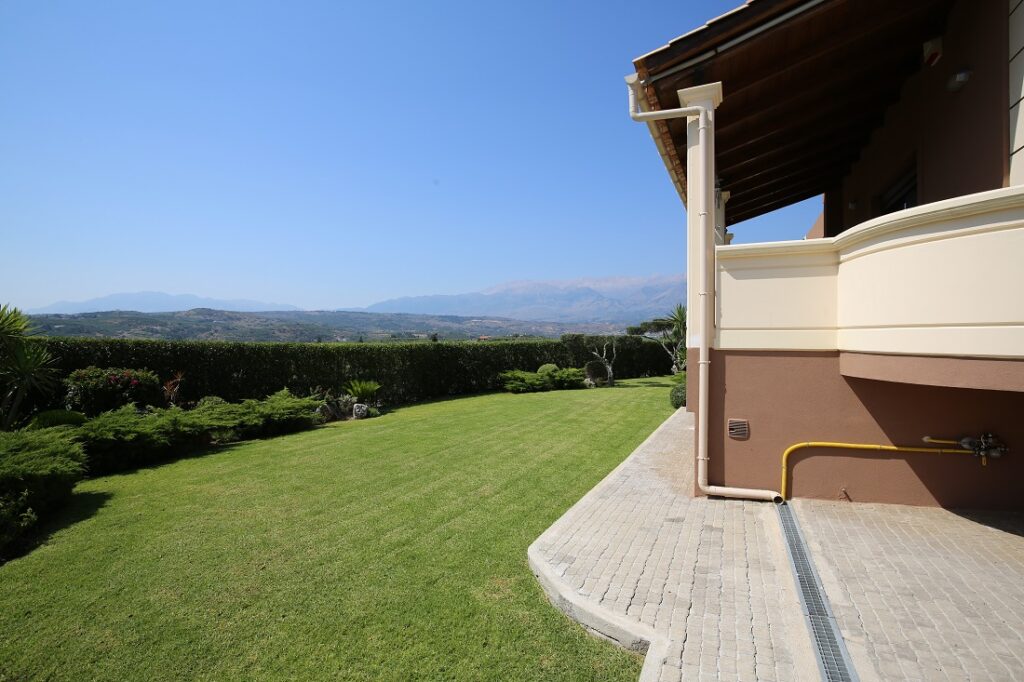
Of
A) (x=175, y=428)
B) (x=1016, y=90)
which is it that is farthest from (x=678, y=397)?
(x=175, y=428)

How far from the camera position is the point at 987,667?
292 cm

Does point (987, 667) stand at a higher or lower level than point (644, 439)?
higher

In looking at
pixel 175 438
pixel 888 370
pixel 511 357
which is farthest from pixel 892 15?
pixel 511 357

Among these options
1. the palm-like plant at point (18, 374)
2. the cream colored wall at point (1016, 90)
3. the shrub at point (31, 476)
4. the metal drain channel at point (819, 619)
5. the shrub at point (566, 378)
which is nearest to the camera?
the metal drain channel at point (819, 619)

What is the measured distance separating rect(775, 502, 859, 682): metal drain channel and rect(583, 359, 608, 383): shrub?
18.4 metres

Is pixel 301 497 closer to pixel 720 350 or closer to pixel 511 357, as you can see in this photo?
pixel 720 350

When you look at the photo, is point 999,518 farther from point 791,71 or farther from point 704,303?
point 791,71

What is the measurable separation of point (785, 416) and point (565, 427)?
629 centimetres

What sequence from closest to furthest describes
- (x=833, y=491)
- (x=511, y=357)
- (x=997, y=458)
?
1. (x=997, y=458)
2. (x=833, y=491)
3. (x=511, y=357)

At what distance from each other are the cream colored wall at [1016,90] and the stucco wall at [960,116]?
0.07 metres

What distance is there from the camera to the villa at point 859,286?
4.54m

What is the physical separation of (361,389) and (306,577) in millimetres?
11231

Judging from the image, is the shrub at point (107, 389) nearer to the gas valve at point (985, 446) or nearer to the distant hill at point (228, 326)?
the distant hill at point (228, 326)

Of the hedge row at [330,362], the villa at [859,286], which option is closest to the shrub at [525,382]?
the hedge row at [330,362]
